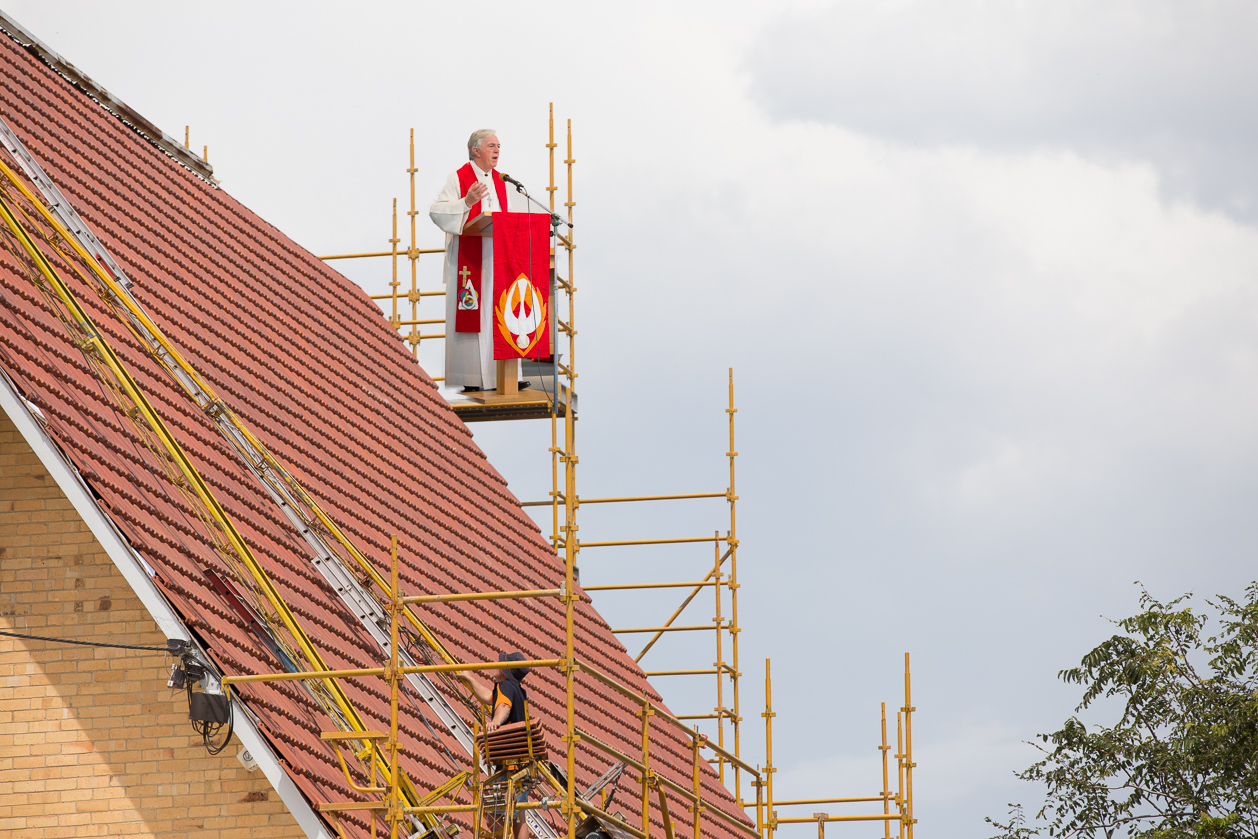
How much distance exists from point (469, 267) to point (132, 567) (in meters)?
9.17

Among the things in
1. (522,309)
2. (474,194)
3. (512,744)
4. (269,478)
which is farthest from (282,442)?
(522,309)

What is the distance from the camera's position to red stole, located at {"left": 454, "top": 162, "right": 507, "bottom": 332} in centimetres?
1805

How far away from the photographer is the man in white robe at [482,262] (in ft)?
58.5

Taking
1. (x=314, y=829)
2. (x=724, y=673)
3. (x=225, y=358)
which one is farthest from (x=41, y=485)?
(x=724, y=673)

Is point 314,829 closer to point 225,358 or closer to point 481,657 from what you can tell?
point 481,657

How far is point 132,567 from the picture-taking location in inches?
373

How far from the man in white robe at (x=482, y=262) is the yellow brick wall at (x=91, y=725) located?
331 inches

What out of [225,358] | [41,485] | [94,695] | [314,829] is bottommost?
[314,829]

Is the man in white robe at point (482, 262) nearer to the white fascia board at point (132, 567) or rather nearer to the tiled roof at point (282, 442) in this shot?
the tiled roof at point (282, 442)

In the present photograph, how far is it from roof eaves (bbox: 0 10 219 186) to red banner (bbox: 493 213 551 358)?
2.91m

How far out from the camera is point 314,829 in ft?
30.5

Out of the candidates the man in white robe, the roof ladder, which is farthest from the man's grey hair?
the roof ladder

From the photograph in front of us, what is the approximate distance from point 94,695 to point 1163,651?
1182 centimetres

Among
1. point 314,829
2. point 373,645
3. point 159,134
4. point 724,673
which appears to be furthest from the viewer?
point 724,673
